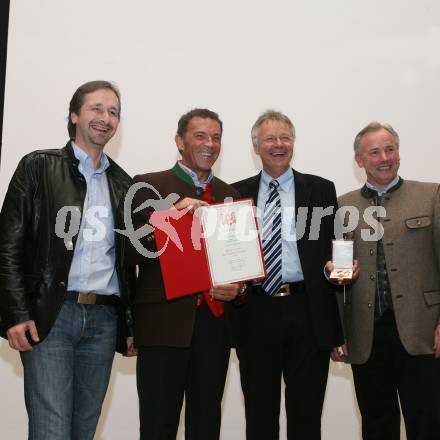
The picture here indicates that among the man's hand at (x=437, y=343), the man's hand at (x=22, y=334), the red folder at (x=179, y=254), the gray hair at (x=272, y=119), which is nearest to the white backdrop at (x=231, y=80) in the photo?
the gray hair at (x=272, y=119)

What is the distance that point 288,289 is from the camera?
285 cm

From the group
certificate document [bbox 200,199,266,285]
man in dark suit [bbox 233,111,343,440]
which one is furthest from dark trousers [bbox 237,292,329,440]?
certificate document [bbox 200,199,266,285]

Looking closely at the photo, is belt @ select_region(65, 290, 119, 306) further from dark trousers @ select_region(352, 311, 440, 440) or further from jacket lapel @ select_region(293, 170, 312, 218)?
dark trousers @ select_region(352, 311, 440, 440)

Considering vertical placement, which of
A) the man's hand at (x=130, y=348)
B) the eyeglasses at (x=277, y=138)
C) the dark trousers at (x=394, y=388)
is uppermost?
the eyeglasses at (x=277, y=138)

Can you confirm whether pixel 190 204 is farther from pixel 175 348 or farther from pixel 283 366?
pixel 283 366

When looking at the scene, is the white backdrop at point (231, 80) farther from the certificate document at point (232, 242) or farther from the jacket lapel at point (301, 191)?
the certificate document at point (232, 242)

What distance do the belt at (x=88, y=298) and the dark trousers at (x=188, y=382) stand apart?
0.90ft

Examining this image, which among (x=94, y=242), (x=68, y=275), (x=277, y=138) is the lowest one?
(x=68, y=275)

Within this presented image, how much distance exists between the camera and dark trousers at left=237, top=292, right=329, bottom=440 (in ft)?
9.25

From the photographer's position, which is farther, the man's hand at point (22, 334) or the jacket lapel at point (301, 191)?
the jacket lapel at point (301, 191)

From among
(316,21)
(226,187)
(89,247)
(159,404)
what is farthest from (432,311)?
(316,21)

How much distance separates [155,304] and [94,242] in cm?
38

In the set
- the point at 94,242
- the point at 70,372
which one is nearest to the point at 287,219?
the point at 94,242

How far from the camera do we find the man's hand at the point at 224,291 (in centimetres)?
252
